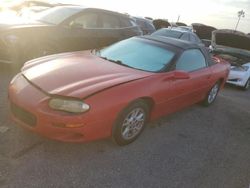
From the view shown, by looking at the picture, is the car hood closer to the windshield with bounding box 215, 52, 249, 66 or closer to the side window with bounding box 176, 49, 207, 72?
the side window with bounding box 176, 49, 207, 72

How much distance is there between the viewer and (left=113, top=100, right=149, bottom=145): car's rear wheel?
4.02 meters

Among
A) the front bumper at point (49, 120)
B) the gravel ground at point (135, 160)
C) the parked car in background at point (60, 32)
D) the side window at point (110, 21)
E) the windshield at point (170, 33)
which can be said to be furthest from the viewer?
the windshield at point (170, 33)

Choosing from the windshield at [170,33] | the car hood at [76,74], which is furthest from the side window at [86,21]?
the windshield at [170,33]

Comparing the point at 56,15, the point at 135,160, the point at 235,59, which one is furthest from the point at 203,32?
the point at 135,160

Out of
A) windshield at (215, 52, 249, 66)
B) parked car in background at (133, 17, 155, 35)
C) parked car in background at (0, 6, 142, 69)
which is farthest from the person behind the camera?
parked car in background at (133, 17, 155, 35)

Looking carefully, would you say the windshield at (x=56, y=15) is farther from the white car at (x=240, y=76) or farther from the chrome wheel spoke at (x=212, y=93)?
the white car at (x=240, y=76)

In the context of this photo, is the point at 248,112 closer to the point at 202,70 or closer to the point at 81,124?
the point at 202,70

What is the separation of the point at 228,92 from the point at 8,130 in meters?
6.43

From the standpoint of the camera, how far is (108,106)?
3729 millimetres

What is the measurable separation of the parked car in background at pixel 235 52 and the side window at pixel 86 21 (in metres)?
4.35

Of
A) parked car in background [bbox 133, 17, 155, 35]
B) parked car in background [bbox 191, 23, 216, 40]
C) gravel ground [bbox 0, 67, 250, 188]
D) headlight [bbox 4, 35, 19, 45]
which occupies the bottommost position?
parked car in background [bbox 191, 23, 216, 40]

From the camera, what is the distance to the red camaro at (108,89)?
3.63 metres

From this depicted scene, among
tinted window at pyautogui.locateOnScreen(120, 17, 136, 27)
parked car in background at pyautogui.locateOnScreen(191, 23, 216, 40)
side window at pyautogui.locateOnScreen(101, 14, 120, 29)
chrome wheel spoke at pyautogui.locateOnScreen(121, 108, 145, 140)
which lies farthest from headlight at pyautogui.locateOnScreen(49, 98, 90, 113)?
parked car in background at pyautogui.locateOnScreen(191, 23, 216, 40)

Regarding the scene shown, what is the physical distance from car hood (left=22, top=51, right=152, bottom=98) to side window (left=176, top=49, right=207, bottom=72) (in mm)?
881
